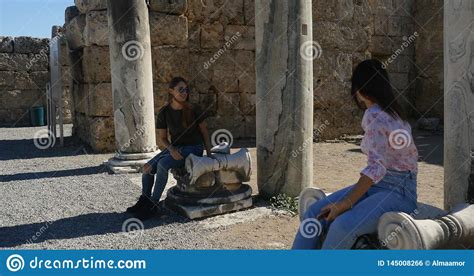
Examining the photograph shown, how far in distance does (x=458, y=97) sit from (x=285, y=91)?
7.11ft

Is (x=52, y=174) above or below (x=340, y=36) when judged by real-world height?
below

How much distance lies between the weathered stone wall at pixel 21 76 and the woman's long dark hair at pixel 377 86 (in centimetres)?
1546

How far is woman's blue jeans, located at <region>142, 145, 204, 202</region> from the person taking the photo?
17.6ft

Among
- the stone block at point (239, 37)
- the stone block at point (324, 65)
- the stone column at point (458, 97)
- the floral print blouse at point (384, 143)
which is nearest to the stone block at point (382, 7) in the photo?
the stone block at point (324, 65)

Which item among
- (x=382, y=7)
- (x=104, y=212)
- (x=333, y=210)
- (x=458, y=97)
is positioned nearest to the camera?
(x=333, y=210)

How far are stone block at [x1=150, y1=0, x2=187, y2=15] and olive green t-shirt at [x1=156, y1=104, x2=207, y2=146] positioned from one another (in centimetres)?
501

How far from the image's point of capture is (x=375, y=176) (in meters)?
2.93

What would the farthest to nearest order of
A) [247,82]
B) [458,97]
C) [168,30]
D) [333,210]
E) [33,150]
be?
[247,82]
[33,150]
[168,30]
[458,97]
[333,210]

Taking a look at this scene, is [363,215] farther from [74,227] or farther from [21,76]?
[21,76]

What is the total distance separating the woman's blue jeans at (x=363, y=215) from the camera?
2.89 m

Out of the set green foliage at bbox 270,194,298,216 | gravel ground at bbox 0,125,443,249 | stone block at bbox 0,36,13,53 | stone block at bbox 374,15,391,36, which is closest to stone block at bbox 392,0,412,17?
stone block at bbox 374,15,391,36

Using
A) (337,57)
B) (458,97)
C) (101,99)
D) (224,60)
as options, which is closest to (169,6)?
(224,60)

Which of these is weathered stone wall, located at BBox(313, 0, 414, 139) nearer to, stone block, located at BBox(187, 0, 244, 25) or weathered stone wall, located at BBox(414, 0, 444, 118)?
stone block, located at BBox(187, 0, 244, 25)

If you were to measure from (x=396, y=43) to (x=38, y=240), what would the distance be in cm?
1370
